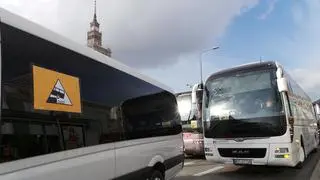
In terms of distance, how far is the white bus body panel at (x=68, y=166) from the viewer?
388 cm

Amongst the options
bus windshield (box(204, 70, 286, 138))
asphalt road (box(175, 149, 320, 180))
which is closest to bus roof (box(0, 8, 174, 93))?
bus windshield (box(204, 70, 286, 138))

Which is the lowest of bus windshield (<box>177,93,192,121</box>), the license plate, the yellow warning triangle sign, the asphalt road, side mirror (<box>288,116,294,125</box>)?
the asphalt road

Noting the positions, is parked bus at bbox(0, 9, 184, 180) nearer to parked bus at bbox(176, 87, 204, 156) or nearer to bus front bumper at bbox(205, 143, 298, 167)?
bus front bumper at bbox(205, 143, 298, 167)

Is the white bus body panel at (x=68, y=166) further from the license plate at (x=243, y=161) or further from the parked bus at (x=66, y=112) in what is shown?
the license plate at (x=243, y=161)

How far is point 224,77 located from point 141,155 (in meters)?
6.42

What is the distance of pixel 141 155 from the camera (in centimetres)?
689

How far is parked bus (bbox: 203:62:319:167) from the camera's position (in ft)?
37.3

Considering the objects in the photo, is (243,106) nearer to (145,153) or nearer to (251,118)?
(251,118)

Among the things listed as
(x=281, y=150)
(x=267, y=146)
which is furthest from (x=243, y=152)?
(x=281, y=150)

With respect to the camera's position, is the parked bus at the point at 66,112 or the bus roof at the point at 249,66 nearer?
the parked bus at the point at 66,112

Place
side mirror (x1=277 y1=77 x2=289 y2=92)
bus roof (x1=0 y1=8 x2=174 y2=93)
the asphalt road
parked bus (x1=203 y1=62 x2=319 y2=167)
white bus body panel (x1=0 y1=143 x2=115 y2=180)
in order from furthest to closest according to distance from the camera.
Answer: the asphalt road < parked bus (x1=203 y1=62 x2=319 y2=167) < side mirror (x1=277 y1=77 x2=289 y2=92) < bus roof (x1=0 y1=8 x2=174 y2=93) < white bus body panel (x1=0 y1=143 x2=115 y2=180)

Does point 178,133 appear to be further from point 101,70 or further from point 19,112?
point 19,112

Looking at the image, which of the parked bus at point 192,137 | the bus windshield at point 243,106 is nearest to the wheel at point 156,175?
the bus windshield at point 243,106

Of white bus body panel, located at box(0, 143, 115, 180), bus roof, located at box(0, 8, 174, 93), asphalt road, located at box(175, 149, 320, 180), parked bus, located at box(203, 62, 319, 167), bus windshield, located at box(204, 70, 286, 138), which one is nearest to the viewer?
white bus body panel, located at box(0, 143, 115, 180)
